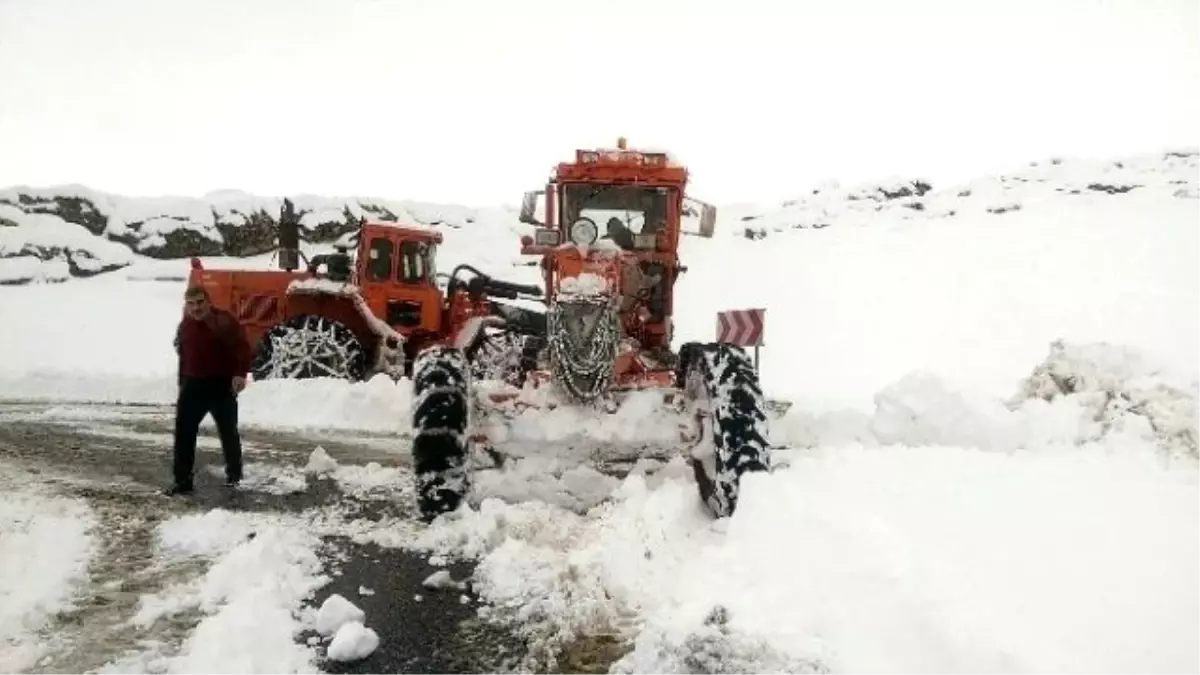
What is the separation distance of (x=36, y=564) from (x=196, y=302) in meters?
2.27

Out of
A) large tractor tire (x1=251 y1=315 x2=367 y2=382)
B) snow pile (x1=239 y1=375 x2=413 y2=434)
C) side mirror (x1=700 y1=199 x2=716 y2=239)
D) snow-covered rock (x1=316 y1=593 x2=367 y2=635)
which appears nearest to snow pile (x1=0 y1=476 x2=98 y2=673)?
snow-covered rock (x1=316 y1=593 x2=367 y2=635)

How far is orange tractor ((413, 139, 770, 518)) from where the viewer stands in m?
4.59

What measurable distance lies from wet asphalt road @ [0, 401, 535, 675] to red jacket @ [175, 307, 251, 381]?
79cm

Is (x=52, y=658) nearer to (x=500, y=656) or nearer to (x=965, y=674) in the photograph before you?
(x=500, y=656)

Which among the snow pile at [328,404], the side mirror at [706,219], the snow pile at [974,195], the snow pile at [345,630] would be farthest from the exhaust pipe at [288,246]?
the snow pile at [974,195]

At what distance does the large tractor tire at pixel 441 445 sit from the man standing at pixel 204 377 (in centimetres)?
206

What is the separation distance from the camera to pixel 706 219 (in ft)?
23.5

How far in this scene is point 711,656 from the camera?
112 inches

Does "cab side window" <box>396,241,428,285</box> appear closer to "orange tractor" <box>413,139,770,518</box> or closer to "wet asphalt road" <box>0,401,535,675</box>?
"wet asphalt road" <box>0,401,535,675</box>

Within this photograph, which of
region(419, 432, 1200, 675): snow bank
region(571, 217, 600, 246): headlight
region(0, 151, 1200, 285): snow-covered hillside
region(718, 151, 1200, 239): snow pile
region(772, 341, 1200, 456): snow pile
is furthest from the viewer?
region(718, 151, 1200, 239): snow pile

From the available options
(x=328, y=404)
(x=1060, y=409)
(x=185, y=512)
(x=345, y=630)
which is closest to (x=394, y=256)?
(x=328, y=404)

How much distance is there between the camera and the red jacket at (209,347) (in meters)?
6.10

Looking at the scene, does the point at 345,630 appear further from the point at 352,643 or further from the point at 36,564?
the point at 36,564

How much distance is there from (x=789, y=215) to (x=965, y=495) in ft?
102
